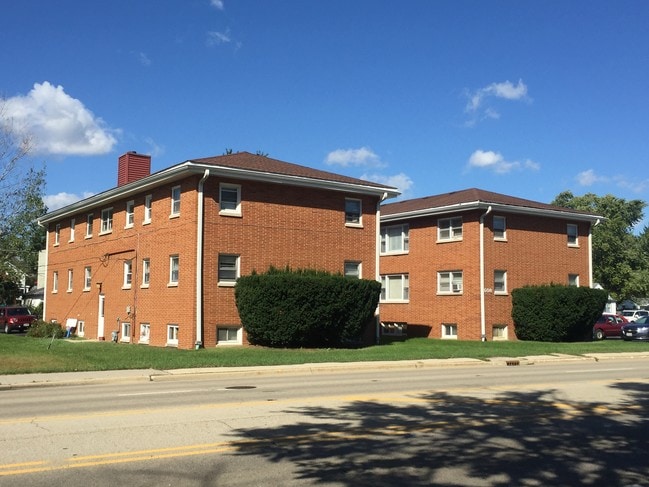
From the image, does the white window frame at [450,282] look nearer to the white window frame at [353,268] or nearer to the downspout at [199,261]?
the white window frame at [353,268]

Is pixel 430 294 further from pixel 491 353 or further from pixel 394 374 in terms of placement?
pixel 394 374

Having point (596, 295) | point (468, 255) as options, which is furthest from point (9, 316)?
point (596, 295)

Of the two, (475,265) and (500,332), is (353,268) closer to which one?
(475,265)

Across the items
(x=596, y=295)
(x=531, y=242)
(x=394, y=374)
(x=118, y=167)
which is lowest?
(x=394, y=374)

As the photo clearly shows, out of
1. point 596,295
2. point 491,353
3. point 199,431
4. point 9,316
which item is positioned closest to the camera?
point 199,431

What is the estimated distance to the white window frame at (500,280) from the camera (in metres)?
32.9

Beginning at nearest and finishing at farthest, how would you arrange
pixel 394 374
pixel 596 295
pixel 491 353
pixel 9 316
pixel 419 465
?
pixel 419 465 < pixel 394 374 < pixel 491 353 < pixel 596 295 < pixel 9 316

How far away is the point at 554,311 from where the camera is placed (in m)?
31.5

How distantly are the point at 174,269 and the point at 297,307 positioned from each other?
5579mm

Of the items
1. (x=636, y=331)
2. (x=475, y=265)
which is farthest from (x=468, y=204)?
(x=636, y=331)

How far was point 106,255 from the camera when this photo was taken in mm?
32469

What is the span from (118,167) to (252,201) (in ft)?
34.8

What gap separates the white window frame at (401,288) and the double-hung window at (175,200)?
14.1 m

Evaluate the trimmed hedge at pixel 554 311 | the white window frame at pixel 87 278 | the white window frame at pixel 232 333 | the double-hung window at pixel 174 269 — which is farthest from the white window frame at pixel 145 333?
the trimmed hedge at pixel 554 311
